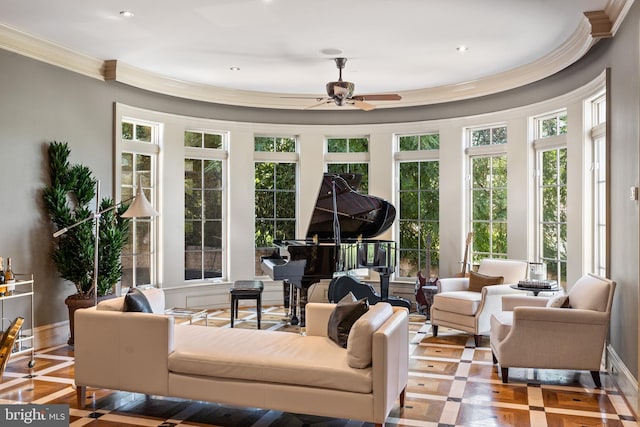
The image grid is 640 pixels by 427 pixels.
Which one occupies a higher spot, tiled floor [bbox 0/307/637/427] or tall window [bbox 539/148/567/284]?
tall window [bbox 539/148/567/284]

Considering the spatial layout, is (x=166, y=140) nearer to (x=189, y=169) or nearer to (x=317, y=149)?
(x=189, y=169)

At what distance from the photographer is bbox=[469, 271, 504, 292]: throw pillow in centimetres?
629

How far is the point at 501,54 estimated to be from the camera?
619cm

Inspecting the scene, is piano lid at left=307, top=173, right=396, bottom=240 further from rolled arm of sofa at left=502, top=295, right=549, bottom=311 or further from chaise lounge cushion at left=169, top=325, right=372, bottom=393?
chaise lounge cushion at left=169, top=325, right=372, bottom=393

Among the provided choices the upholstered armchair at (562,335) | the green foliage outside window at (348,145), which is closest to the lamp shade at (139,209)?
the upholstered armchair at (562,335)

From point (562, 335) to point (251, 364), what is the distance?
2.49m

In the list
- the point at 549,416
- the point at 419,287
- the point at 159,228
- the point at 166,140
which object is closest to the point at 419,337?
the point at 419,287

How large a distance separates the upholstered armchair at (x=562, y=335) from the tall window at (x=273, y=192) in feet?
14.9

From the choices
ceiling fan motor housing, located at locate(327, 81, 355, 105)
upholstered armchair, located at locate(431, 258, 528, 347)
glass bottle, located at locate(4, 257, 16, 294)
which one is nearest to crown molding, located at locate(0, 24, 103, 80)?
glass bottle, located at locate(4, 257, 16, 294)

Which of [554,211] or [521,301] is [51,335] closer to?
[521,301]

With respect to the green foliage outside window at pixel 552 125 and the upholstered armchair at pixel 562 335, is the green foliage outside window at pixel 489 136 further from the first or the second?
the upholstered armchair at pixel 562 335

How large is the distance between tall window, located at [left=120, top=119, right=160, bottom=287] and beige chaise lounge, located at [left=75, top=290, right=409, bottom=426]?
10.8 ft

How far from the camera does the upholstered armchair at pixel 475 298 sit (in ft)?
19.4

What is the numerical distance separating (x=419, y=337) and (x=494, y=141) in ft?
9.53
